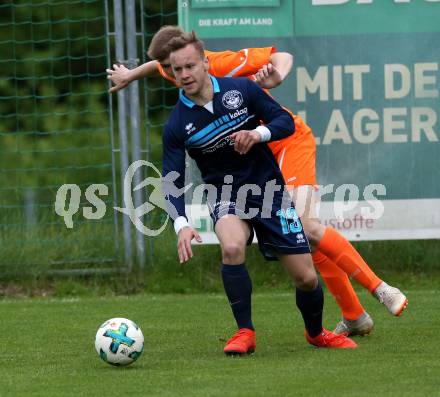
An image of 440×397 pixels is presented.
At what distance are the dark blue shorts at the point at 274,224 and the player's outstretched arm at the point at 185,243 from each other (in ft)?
0.93

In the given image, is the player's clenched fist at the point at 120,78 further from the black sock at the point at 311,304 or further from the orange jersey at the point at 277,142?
the black sock at the point at 311,304

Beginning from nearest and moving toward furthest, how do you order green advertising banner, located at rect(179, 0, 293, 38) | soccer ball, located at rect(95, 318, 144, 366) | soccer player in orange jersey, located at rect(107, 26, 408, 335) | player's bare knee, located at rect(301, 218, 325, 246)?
soccer ball, located at rect(95, 318, 144, 366)
soccer player in orange jersey, located at rect(107, 26, 408, 335)
player's bare knee, located at rect(301, 218, 325, 246)
green advertising banner, located at rect(179, 0, 293, 38)

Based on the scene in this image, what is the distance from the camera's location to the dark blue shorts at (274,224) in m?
5.54


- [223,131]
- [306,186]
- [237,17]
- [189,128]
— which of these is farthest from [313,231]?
[237,17]

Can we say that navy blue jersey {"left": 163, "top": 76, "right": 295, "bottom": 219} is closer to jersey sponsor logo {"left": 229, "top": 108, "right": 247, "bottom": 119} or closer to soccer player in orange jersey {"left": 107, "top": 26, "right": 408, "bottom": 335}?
jersey sponsor logo {"left": 229, "top": 108, "right": 247, "bottom": 119}

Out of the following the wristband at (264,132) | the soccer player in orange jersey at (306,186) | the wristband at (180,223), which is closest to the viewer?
the wristband at (264,132)

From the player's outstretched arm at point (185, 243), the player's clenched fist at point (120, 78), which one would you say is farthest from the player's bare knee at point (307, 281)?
the player's clenched fist at point (120, 78)

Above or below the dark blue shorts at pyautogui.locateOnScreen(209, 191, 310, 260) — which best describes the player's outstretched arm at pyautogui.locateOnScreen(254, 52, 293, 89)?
above

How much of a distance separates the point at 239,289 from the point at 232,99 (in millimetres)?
912

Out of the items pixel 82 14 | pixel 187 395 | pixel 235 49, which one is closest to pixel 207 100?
pixel 187 395

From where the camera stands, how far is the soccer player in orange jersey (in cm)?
585

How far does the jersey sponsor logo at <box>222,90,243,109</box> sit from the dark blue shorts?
460mm

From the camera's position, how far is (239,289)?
5.52 metres

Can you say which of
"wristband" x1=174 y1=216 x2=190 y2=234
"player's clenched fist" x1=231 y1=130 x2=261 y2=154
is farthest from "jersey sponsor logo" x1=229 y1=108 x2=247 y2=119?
"wristband" x1=174 y1=216 x2=190 y2=234
